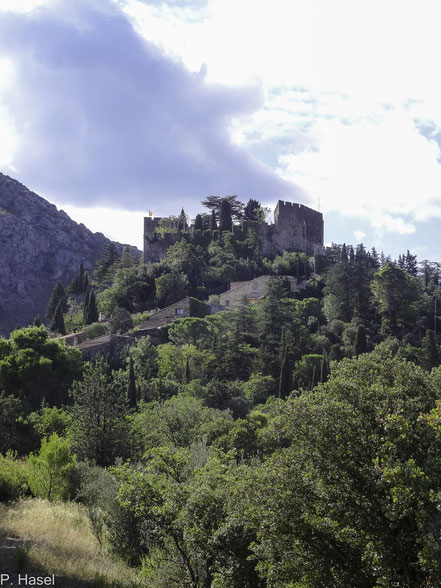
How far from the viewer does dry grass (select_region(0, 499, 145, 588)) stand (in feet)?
34.3

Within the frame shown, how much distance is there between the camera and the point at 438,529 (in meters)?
7.09

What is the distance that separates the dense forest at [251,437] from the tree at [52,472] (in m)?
0.06

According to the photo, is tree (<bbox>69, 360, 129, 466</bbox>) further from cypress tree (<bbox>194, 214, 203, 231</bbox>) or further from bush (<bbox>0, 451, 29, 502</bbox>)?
cypress tree (<bbox>194, 214, 203, 231</bbox>)

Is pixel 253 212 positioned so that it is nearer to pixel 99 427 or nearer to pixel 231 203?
pixel 231 203

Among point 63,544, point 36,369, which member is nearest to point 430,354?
point 36,369

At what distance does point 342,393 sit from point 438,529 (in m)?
3.61

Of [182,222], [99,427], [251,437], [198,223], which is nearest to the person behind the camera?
[99,427]

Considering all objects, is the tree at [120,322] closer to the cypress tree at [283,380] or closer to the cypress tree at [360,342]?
the cypress tree at [283,380]

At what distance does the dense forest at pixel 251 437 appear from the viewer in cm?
840

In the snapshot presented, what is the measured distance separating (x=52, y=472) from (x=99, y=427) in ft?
12.2

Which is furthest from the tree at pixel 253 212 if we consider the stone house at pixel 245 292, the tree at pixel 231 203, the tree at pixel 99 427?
the tree at pixel 99 427

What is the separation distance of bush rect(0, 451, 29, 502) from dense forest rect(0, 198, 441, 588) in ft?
0.23

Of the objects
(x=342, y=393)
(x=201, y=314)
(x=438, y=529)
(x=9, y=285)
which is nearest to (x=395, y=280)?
(x=201, y=314)

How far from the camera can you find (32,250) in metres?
105
